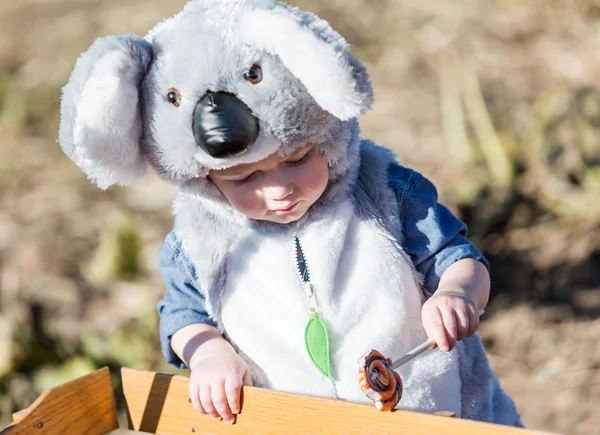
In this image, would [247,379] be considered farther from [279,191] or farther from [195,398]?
[279,191]

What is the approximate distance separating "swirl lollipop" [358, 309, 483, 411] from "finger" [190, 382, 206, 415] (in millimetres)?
280

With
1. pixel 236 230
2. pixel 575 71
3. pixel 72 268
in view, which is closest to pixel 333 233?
pixel 236 230

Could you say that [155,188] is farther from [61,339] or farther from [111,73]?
[111,73]

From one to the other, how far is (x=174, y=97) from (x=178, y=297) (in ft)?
1.27

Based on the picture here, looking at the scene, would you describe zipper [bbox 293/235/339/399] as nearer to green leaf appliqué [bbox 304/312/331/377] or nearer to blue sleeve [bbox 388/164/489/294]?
green leaf appliqué [bbox 304/312/331/377]

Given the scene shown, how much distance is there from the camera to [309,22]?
111cm

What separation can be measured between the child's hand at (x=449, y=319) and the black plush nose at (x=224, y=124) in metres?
0.33

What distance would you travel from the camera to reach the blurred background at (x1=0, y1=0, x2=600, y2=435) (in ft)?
8.33


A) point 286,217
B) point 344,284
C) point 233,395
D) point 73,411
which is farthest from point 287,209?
point 73,411

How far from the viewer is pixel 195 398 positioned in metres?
1.18

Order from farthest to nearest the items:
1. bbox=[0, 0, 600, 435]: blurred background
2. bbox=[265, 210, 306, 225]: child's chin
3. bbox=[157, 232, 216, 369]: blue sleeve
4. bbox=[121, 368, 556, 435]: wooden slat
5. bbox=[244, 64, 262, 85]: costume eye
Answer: bbox=[0, 0, 600, 435]: blurred background, bbox=[157, 232, 216, 369]: blue sleeve, bbox=[265, 210, 306, 225]: child's chin, bbox=[244, 64, 262, 85]: costume eye, bbox=[121, 368, 556, 435]: wooden slat

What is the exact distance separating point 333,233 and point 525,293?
5.61ft

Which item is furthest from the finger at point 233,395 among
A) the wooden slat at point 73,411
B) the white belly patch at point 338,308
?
the wooden slat at point 73,411

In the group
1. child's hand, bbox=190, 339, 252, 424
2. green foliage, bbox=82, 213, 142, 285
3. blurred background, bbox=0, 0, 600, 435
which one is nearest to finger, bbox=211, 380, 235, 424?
child's hand, bbox=190, 339, 252, 424
